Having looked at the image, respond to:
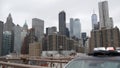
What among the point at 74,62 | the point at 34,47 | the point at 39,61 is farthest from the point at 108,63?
the point at 34,47

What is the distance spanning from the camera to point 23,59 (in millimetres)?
11977

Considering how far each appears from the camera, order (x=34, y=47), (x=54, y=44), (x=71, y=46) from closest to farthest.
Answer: (x=34, y=47), (x=54, y=44), (x=71, y=46)

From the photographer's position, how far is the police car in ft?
15.3

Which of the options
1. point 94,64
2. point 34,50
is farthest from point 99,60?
point 34,50

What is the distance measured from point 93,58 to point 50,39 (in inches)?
5691

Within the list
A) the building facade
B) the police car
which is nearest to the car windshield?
the police car

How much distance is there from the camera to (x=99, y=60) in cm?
471

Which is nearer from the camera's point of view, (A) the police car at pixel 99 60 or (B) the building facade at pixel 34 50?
(A) the police car at pixel 99 60

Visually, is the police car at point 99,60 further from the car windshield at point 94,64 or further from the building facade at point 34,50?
the building facade at point 34,50

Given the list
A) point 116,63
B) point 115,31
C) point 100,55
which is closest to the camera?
point 116,63

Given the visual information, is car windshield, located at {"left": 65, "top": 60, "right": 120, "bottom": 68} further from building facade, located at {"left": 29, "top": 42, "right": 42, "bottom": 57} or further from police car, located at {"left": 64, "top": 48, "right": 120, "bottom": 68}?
building facade, located at {"left": 29, "top": 42, "right": 42, "bottom": 57}

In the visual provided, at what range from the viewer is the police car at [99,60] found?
4.68 m

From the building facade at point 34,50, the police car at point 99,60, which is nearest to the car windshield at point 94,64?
the police car at point 99,60

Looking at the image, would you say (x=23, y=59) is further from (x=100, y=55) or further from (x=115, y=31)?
(x=115, y=31)
